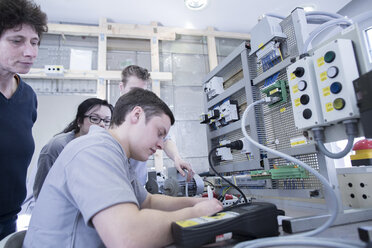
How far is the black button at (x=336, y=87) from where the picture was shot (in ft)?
2.29

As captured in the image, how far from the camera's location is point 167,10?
3.24 meters

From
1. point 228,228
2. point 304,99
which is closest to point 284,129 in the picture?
point 304,99

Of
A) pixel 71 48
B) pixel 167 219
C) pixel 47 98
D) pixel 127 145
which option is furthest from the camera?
pixel 71 48

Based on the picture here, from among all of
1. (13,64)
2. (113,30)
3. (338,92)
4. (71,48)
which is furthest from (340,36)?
(71,48)

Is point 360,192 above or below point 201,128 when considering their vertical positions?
below

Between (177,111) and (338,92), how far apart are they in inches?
107

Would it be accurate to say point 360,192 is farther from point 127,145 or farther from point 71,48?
point 71,48

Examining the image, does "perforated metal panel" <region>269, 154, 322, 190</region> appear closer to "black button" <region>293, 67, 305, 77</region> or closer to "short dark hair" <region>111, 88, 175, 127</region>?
"black button" <region>293, 67, 305, 77</region>

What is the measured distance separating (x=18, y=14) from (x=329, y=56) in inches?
50.5

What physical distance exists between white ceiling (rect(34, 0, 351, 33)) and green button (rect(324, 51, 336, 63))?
2765 mm

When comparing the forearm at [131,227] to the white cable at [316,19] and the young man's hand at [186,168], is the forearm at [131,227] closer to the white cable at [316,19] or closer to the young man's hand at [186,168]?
the young man's hand at [186,168]

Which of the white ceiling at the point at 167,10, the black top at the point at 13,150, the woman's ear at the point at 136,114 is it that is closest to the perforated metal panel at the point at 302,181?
the woman's ear at the point at 136,114

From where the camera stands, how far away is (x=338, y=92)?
0.70 metres

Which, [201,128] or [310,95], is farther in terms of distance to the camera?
[201,128]
